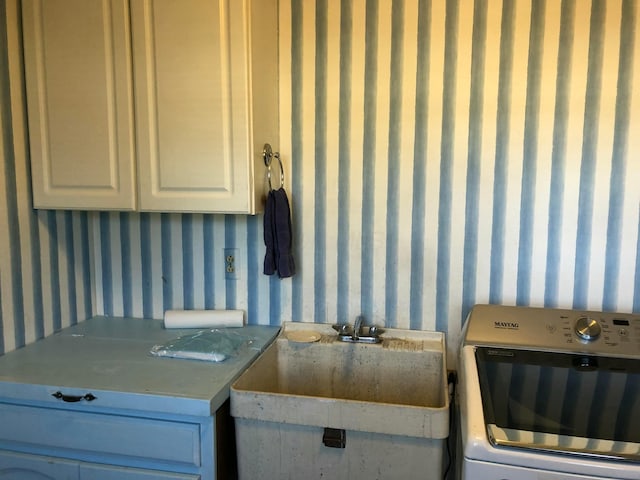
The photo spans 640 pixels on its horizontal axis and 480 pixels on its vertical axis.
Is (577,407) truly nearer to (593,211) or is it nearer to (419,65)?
(593,211)

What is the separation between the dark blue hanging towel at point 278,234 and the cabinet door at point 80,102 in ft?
1.48

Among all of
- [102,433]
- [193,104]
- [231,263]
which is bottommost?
[102,433]

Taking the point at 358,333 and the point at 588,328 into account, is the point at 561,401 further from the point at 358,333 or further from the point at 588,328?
the point at 358,333

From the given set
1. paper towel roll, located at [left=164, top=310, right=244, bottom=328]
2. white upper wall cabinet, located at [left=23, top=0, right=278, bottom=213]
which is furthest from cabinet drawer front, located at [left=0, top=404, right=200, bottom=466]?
white upper wall cabinet, located at [left=23, top=0, right=278, bottom=213]

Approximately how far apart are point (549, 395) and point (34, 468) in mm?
1408

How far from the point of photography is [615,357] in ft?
4.61

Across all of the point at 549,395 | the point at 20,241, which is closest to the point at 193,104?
the point at 20,241

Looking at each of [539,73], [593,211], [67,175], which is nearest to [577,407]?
[593,211]

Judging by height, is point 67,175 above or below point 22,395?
above

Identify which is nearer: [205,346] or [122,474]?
[122,474]

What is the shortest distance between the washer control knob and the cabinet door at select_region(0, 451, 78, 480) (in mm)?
1488

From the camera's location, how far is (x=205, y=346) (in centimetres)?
165

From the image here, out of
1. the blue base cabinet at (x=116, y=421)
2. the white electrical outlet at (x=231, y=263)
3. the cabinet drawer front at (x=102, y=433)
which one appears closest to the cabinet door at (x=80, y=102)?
the white electrical outlet at (x=231, y=263)

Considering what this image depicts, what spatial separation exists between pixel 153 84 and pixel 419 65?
0.88 metres
